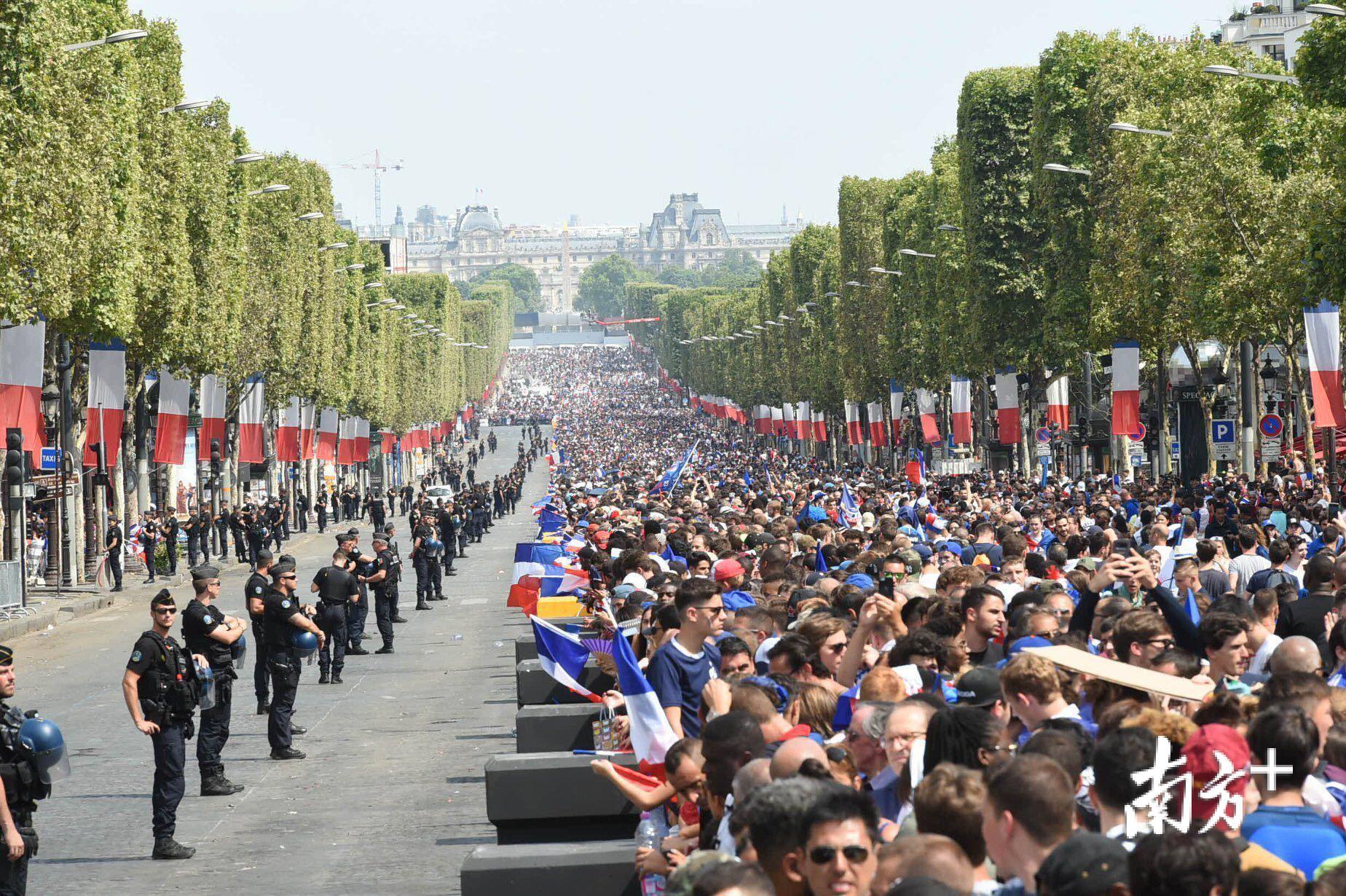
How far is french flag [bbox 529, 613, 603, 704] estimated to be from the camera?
13.9 metres

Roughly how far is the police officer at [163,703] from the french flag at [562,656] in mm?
2314

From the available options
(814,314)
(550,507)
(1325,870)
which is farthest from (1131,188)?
(814,314)

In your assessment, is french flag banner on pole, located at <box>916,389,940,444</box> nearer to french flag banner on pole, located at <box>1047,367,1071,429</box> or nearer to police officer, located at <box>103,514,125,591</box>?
french flag banner on pole, located at <box>1047,367,1071,429</box>

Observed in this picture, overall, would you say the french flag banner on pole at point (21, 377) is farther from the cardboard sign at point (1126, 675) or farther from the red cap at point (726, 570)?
the cardboard sign at point (1126, 675)

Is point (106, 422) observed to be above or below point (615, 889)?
above

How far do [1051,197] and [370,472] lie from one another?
57029mm

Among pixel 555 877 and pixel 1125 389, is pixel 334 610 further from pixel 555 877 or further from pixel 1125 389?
pixel 1125 389

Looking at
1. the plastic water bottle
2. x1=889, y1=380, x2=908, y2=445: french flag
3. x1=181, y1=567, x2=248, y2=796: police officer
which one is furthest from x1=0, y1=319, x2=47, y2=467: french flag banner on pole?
x1=889, y1=380, x2=908, y2=445: french flag

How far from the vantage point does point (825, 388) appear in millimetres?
89750

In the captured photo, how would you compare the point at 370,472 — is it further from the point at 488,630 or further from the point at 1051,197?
the point at 488,630

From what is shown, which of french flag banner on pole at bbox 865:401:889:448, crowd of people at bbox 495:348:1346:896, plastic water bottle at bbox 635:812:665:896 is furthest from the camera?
french flag banner on pole at bbox 865:401:889:448

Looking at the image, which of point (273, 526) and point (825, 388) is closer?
point (273, 526)

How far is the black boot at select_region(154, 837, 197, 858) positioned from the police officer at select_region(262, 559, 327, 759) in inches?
162

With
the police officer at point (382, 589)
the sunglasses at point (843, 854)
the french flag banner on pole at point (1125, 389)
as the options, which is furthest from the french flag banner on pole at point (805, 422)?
the sunglasses at point (843, 854)
